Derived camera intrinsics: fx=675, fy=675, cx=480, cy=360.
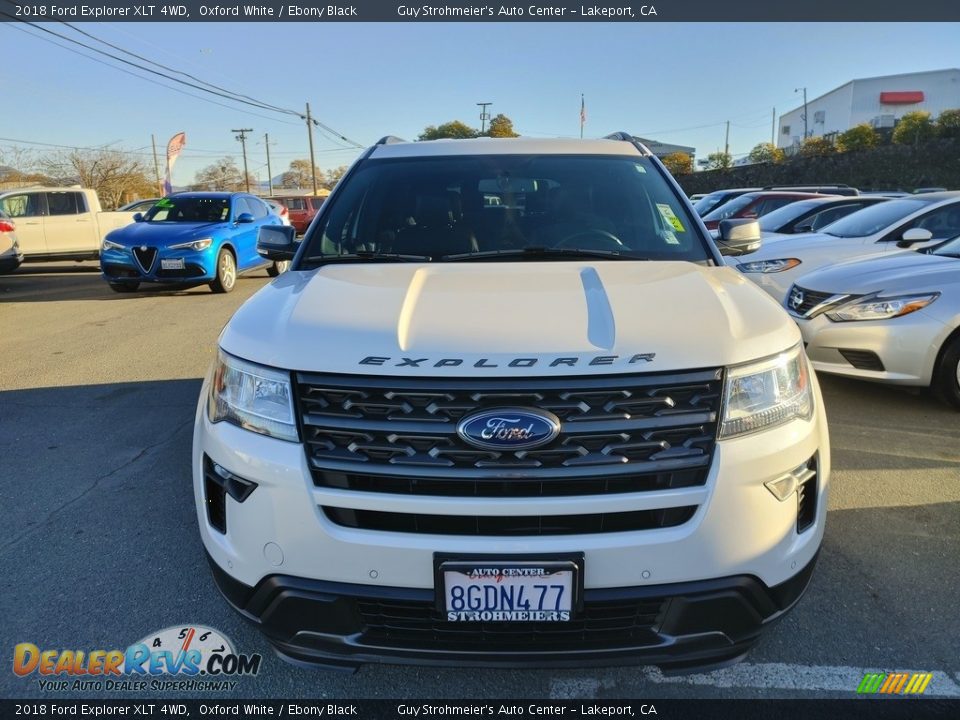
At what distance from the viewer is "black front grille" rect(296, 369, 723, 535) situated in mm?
1851

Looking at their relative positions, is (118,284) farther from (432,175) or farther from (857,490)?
(857,490)

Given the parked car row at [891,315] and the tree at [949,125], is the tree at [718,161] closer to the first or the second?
the tree at [949,125]

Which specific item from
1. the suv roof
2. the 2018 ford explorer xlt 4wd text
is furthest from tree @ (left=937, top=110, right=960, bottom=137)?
the 2018 ford explorer xlt 4wd text

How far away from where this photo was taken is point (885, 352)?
16.2 feet

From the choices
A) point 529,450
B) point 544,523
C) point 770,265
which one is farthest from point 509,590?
point 770,265

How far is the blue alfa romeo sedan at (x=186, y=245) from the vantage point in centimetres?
1066

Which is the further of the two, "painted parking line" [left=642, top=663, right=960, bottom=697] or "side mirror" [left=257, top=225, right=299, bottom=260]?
"side mirror" [left=257, top=225, right=299, bottom=260]

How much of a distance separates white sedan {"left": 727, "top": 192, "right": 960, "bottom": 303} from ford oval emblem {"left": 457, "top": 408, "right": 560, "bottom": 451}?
19.3ft

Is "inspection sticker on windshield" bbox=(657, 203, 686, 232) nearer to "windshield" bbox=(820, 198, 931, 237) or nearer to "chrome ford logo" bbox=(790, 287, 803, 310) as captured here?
"chrome ford logo" bbox=(790, 287, 803, 310)

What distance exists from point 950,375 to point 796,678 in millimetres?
3629

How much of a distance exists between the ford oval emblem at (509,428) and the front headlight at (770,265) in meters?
6.54

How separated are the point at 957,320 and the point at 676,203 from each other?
293 centimetres

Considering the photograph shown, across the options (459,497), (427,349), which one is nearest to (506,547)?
(459,497)

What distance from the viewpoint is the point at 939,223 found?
289 inches
